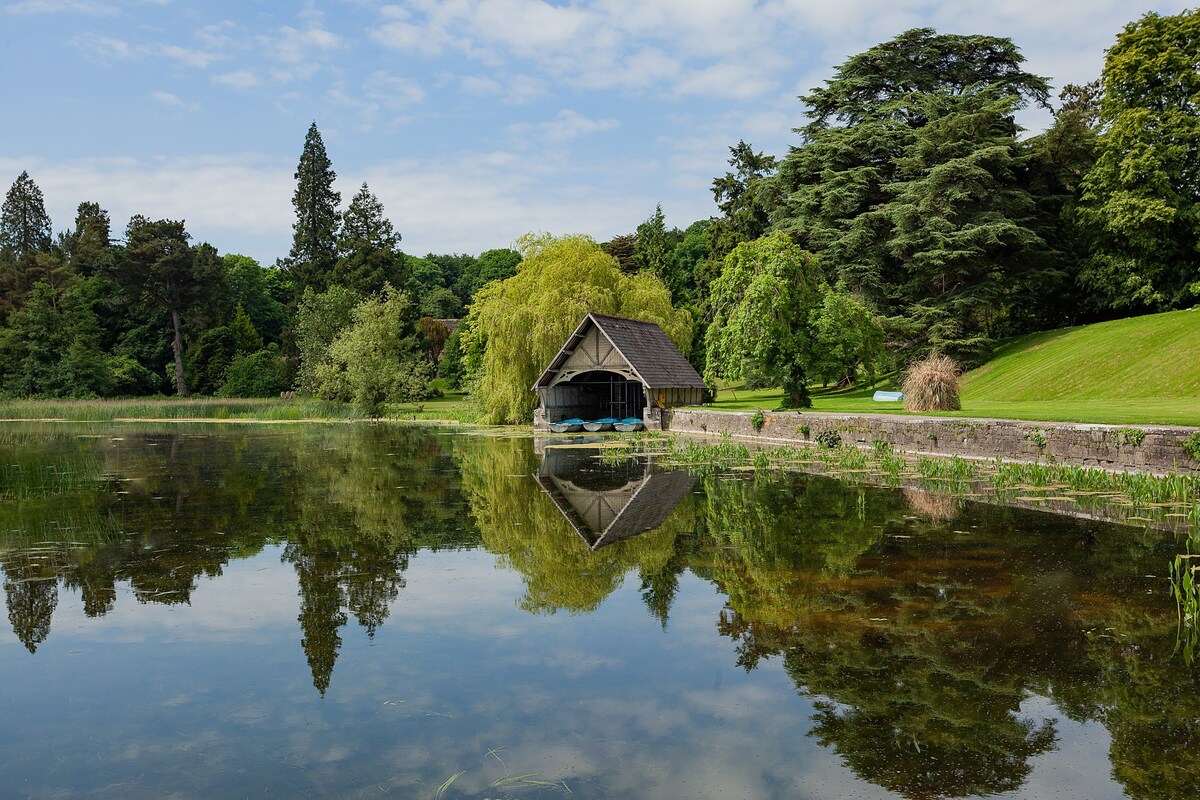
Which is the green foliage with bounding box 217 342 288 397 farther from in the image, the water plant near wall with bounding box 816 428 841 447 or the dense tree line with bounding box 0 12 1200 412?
the water plant near wall with bounding box 816 428 841 447

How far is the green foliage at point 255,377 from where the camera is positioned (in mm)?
59219

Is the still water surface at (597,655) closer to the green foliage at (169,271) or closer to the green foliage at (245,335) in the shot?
the green foliage at (169,271)

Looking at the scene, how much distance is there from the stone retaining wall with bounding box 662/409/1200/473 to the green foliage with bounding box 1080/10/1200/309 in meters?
17.6

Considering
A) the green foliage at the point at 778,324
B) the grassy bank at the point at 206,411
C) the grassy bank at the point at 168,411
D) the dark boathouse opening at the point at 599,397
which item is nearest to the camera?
the green foliage at the point at 778,324

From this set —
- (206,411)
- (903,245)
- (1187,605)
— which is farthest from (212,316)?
(1187,605)

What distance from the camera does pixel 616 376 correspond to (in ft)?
122

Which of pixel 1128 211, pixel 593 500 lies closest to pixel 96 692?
pixel 593 500

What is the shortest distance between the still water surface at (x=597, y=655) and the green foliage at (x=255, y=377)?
4832cm

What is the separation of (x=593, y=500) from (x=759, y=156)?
45539mm

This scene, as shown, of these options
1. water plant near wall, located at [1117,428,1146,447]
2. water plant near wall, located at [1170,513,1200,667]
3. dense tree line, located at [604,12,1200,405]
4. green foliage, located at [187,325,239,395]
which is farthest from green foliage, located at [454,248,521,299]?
water plant near wall, located at [1170,513,1200,667]

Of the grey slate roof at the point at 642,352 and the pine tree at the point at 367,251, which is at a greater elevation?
the pine tree at the point at 367,251

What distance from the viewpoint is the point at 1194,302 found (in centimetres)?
3231

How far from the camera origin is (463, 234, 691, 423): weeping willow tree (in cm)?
3450

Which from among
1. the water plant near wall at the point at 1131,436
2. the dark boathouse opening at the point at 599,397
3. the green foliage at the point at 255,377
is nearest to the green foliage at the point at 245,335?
the green foliage at the point at 255,377
